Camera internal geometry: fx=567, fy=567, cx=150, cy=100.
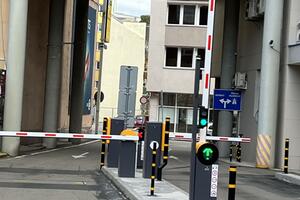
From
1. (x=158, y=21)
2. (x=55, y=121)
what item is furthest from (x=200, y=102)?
(x=158, y=21)

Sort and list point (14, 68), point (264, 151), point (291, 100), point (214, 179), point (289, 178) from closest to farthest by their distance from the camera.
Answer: point (214, 179) < point (289, 178) < point (14, 68) < point (264, 151) < point (291, 100)

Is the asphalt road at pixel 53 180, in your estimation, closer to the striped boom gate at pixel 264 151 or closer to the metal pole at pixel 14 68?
the metal pole at pixel 14 68

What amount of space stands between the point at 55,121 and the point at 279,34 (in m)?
11.8

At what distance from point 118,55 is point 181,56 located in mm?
30572

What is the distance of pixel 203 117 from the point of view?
30.3 ft

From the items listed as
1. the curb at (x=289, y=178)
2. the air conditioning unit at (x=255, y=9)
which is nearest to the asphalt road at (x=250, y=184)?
the curb at (x=289, y=178)

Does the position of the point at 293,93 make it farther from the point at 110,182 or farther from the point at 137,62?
the point at 137,62

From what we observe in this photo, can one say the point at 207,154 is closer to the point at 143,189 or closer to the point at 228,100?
the point at 143,189

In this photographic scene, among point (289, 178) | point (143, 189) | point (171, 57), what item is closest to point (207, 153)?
point (143, 189)

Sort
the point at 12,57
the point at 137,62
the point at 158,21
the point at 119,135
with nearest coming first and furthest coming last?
the point at 119,135, the point at 12,57, the point at 158,21, the point at 137,62

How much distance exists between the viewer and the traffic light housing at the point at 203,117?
920cm

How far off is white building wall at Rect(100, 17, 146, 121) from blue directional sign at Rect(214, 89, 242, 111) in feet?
140

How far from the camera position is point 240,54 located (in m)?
28.4

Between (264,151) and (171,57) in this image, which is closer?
(264,151)
